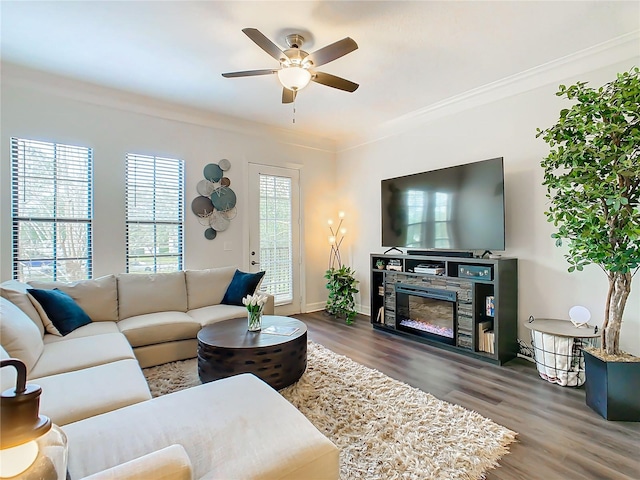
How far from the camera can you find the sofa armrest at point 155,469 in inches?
34.7

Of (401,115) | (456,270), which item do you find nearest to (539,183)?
(456,270)

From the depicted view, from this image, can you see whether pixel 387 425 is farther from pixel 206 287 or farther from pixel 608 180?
pixel 206 287

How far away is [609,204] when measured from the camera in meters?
2.10

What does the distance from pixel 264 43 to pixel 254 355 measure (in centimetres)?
224

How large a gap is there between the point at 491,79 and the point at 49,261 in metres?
5.02

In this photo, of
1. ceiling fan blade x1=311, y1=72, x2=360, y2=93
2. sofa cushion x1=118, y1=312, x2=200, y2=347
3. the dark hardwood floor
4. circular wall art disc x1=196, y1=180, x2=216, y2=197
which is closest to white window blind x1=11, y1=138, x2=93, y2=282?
sofa cushion x1=118, y1=312, x2=200, y2=347

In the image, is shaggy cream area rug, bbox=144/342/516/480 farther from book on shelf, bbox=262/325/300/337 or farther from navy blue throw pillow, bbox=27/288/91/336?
navy blue throw pillow, bbox=27/288/91/336

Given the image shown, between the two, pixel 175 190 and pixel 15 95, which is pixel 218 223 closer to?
pixel 175 190

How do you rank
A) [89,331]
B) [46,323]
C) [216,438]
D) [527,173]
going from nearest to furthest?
1. [216,438]
2. [46,323]
3. [89,331]
4. [527,173]

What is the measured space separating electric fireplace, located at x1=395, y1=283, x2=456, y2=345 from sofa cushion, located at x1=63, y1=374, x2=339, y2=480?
8.41 feet

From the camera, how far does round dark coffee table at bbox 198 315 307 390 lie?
2.34 meters

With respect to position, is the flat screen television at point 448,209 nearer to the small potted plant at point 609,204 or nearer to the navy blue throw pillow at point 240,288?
the small potted plant at point 609,204

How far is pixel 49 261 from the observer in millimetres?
3303

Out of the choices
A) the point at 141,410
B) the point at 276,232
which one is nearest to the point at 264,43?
the point at 141,410
